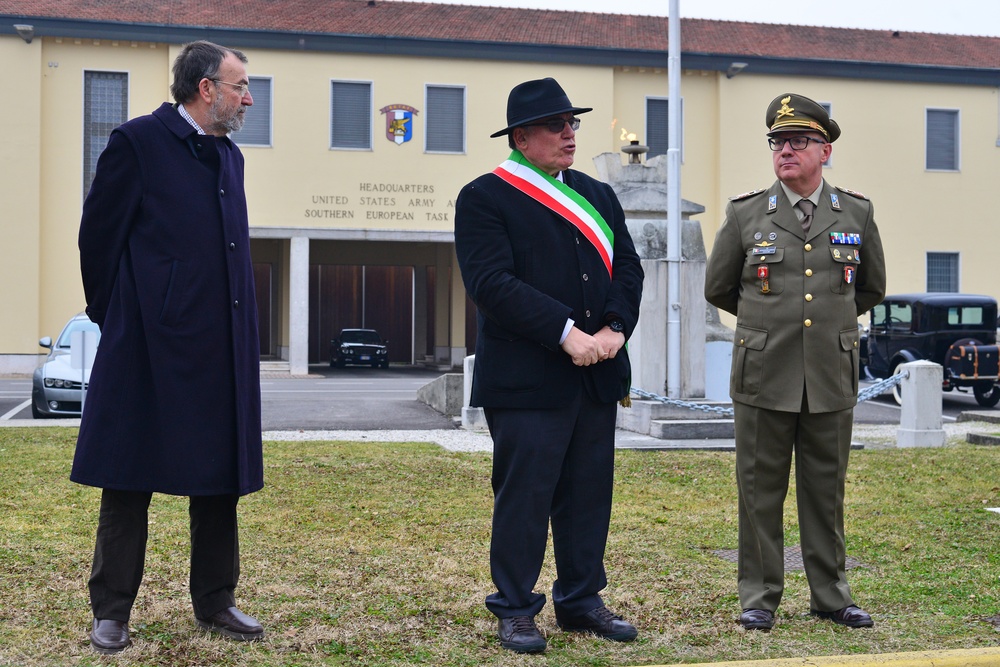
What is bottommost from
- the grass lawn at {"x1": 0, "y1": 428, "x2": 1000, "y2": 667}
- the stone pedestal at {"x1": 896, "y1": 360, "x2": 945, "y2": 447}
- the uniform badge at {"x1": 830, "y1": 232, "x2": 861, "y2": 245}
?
the grass lawn at {"x1": 0, "y1": 428, "x2": 1000, "y2": 667}

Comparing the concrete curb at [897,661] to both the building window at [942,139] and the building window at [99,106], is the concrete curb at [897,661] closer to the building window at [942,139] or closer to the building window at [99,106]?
the building window at [99,106]

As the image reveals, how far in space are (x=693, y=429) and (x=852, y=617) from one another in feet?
26.5

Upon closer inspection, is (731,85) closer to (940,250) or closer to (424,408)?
(940,250)

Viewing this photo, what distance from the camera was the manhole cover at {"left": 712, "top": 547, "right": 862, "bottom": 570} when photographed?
19.8 ft

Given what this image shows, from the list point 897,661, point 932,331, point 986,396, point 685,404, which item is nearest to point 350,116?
point 932,331

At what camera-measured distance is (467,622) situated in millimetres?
4793

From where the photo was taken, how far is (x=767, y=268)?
16.1 feet

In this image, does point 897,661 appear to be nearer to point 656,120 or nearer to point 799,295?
point 799,295

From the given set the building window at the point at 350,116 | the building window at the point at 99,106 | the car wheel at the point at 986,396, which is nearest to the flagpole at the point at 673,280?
the car wheel at the point at 986,396

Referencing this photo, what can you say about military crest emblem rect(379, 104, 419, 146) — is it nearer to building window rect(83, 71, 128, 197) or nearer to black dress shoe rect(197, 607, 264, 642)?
building window rect(83, 71, 128, 197)

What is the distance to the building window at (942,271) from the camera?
1329 inches

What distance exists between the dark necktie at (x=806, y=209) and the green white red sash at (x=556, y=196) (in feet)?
2.87

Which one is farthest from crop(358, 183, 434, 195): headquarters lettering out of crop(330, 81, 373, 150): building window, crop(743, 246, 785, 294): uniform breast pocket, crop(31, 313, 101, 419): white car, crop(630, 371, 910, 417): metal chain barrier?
crop(743, 246, 785, 294): uniform breast pocket

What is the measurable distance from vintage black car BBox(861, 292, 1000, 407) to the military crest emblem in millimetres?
13571
